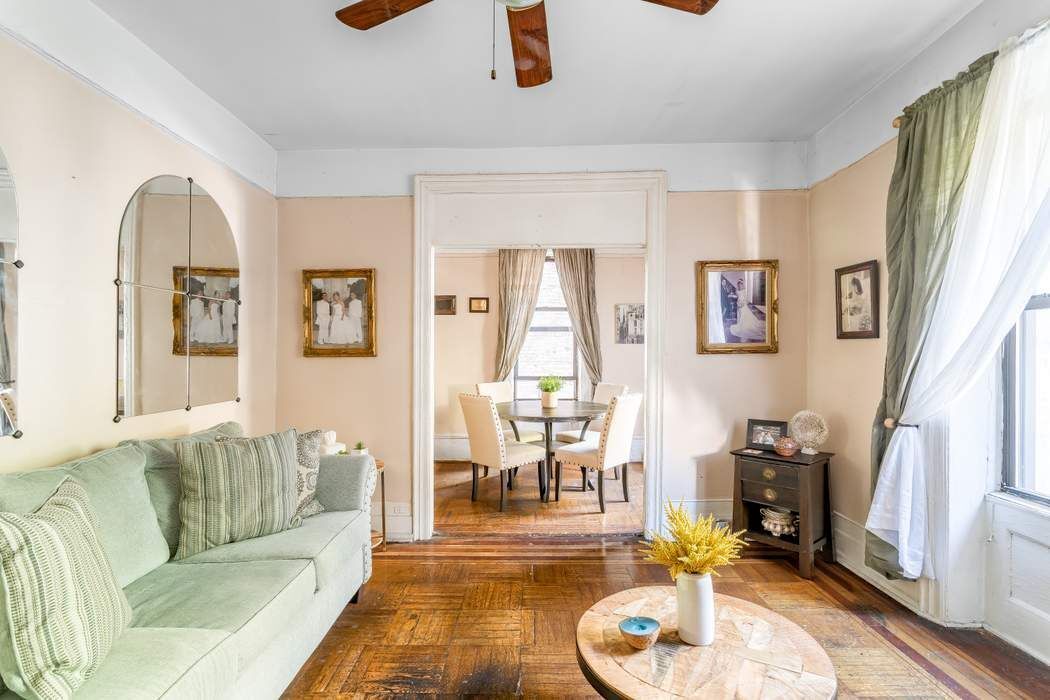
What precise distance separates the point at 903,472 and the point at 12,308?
12.1 ft

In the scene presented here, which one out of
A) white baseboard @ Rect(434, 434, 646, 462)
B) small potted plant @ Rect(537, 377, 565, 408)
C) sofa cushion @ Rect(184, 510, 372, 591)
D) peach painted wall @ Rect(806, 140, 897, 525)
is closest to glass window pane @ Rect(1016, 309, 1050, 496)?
peach painted wall @ Rect(806, 140, 897, 525)

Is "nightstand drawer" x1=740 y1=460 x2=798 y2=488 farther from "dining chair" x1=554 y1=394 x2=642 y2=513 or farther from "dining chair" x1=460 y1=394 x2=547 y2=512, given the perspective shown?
"dining chair" x1=460 y1=394 x2=547 y2=512

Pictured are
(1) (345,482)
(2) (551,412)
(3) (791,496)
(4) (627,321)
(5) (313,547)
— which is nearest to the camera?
(5) (313,547)

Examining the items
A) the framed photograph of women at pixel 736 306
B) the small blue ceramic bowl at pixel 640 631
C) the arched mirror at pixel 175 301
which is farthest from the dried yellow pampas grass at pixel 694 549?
the arched mirror at pixel 175 301

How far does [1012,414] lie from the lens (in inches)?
92.7

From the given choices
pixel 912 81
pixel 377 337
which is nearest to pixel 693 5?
pixel 912 81

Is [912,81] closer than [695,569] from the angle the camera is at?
No

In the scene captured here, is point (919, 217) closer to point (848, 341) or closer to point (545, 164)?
point (848, 341)

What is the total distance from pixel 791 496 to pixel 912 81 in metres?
2.28

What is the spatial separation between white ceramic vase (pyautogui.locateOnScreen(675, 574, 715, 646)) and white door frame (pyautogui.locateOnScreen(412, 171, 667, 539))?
6.72 feet

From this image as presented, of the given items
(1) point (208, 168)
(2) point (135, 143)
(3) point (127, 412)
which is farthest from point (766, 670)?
(1) point (208, 168)

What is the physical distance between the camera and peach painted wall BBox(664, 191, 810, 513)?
12.0 feet

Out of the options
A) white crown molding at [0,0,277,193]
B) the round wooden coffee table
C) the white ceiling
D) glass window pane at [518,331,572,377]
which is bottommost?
the round wooden coffee table

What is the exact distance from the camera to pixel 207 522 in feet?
7.15
